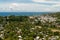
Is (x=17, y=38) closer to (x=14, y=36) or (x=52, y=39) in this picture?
(x=14, y=36)

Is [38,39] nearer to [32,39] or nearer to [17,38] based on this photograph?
[32,39]

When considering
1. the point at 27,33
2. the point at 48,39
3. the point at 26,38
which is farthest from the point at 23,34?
the point at 48,39

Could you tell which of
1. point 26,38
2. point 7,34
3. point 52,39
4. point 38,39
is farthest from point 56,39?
point 7,34

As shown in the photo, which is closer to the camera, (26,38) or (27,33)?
(26,38)

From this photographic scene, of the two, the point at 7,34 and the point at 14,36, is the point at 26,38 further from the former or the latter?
the point at 7,34

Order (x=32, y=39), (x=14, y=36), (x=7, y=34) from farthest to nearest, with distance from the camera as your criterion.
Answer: (x=7, y=34) < (x=14, y=36) < (x=32, y=39)

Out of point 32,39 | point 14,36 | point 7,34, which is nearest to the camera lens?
point 32,39

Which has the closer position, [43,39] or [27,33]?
[43,39]
